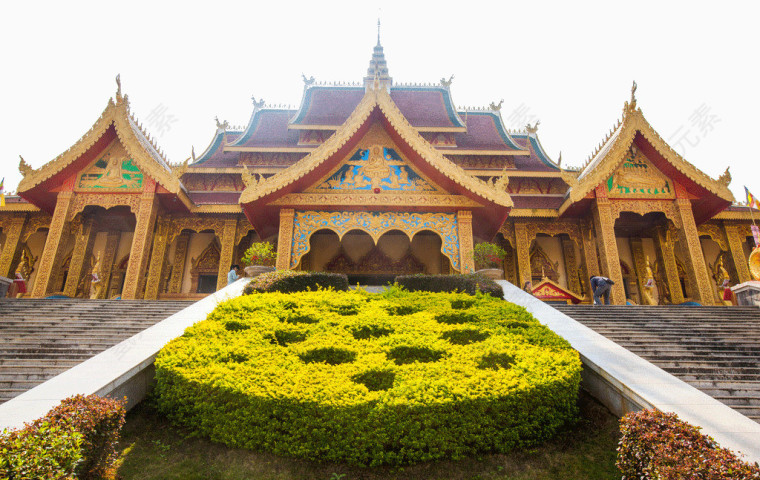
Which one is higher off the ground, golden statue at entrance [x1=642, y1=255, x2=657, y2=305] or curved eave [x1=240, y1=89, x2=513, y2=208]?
curved eave [x1=240, y1=89, x2=513, y2=208]

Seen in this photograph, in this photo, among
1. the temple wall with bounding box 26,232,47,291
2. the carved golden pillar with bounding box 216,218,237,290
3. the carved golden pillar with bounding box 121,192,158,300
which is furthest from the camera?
the temple wall with bounding box 26,232,47,291

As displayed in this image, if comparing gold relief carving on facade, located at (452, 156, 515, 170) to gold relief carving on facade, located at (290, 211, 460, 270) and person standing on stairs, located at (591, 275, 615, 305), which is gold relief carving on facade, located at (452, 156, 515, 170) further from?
person standing on stairs, located at (591, 275, 615, 305)

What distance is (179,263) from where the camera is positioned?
45.3 ft

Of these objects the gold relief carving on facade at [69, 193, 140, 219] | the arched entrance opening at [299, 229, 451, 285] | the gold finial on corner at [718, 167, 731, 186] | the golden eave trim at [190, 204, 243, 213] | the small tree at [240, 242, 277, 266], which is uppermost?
the gold finial on corner at [718, 167, 731, 186]

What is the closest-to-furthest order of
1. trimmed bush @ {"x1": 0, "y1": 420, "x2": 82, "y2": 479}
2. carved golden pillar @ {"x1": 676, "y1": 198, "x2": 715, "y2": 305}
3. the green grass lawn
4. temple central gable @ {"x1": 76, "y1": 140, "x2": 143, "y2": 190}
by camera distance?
trimmed bush @ {"x1": 0, "y1": 420, "x2": 82, "y2": 479} < the green grass lawn < carved golden pillar @ {"x1": 676, "y1": 198, "x2": 715, "y2": 305} < temple central gable @ {"x1": 76, "y1": 140, "x2": 143, "y2": 190}

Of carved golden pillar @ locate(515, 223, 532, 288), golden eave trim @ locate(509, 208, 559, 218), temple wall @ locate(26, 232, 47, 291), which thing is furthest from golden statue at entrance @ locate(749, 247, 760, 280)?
temple wall @ locate(26, 232, 47, 291)

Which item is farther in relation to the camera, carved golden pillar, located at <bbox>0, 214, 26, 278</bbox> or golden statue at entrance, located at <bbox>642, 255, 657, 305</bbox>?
carved golden pillar, located at <bbox>0, 214, 26, 278</bbox>

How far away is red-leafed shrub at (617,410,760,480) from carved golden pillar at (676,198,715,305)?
960cm

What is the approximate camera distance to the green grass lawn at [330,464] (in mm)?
3344

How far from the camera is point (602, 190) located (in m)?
12.0

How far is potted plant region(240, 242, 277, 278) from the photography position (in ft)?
30.2

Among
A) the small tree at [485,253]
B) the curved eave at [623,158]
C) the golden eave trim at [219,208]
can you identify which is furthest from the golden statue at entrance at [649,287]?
the golden eave trim at [219,208]

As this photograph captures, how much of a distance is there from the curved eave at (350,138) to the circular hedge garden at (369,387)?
447 cm

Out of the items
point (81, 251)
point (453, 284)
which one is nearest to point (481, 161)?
point (453, 284)
